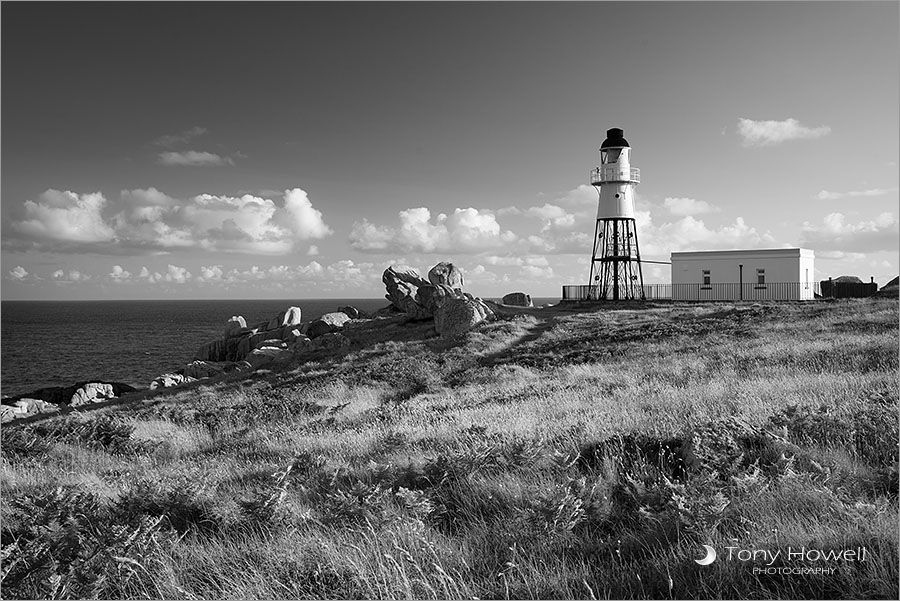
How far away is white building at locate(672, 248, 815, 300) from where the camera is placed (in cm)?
4316

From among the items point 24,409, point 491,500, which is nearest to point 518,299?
point 24,409

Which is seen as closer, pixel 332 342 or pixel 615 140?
pixel 332 342

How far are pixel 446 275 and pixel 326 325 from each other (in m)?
10.1

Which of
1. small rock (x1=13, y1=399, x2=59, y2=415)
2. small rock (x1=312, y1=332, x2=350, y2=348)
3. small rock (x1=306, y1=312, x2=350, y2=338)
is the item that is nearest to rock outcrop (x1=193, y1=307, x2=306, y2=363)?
small rock (x1=306, y1=312, x2=350, y2=338)

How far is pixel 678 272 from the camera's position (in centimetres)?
4712

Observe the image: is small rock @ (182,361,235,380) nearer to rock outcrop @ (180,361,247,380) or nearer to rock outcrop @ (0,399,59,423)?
rock outcrop @ (180,361,247,380)

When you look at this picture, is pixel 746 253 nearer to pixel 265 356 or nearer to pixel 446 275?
pixel 446 275

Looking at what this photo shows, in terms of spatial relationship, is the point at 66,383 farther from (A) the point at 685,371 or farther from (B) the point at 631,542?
(B) the point at 631,542

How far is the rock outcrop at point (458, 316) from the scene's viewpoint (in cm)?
3278

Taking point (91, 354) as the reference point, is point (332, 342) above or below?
above

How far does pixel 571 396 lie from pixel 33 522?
9925 mm

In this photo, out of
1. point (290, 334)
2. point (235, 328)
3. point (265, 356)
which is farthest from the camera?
point (235, 328)

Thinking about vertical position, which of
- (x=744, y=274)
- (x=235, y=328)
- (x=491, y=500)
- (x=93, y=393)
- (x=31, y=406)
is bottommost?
(x=31, y=406)

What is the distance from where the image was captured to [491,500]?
5719 mm
